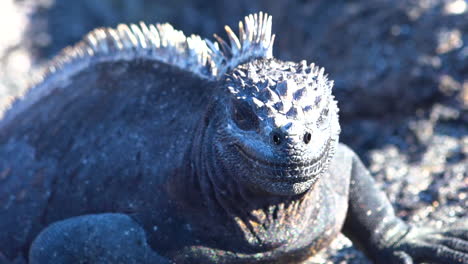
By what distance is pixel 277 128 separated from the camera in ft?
8.08

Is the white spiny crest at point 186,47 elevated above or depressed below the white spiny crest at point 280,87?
above

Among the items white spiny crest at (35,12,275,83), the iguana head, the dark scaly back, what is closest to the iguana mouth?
the iguana head

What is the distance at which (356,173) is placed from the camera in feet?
11.1

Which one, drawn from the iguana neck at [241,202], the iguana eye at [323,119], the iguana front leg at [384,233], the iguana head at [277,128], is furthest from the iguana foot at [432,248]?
the iguana eye at [323,119]

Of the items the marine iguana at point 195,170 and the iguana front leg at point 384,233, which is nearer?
the marine iguana at point 195,170

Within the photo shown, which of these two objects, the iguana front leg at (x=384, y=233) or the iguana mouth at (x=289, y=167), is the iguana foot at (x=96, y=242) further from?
the iguana front leg at (x=384, y=233)

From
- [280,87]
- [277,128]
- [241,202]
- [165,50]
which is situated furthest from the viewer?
[165,50]

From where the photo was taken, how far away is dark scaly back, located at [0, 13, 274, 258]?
314cm

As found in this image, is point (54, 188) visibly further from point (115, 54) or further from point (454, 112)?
point (454, 112)

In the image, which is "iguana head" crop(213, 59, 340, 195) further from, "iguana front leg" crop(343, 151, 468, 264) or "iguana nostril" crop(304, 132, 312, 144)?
"iguana front leg" crop(343, 151, 468, 264)

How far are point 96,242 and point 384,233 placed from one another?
1428 mm

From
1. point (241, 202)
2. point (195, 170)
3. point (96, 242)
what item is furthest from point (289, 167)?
point (96, 242)

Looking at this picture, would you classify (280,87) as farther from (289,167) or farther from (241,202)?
(241,202)

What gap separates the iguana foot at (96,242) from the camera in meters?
2.97
